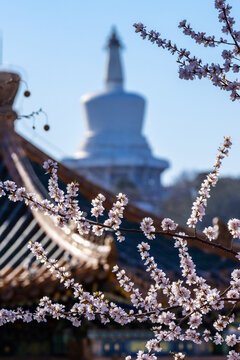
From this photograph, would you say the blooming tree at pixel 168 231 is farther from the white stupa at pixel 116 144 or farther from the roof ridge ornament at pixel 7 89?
the white stupa at pixel 116 144

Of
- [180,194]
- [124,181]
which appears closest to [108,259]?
[124,181]

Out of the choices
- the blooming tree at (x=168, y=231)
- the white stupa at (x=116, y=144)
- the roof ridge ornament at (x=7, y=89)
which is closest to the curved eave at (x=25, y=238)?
the roof ridge ornament at (x=7, y=89)

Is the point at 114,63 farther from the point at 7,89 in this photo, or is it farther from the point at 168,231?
the point at 168,231

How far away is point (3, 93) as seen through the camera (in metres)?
10.5

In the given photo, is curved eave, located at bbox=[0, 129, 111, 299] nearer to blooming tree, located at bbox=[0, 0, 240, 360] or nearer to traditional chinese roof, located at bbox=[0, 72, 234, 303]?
traditional chinese roof, located at bbox=[0, 72, 234, 303]

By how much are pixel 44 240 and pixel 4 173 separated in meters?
2.56

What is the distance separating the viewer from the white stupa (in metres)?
94.8

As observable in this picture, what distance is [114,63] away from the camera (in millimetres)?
103875

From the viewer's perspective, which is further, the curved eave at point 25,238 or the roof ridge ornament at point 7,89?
the curved eave at point 25,238

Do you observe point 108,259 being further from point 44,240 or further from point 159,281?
point 159,281

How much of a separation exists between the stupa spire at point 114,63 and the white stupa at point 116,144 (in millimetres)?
90

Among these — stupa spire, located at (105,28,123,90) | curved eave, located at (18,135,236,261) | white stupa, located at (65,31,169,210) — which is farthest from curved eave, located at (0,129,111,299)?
stupa spire, located at (105,28,123,90)

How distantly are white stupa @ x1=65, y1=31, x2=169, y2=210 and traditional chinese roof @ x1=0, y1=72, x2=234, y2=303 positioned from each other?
7469 centimetres

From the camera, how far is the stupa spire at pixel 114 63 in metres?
102
